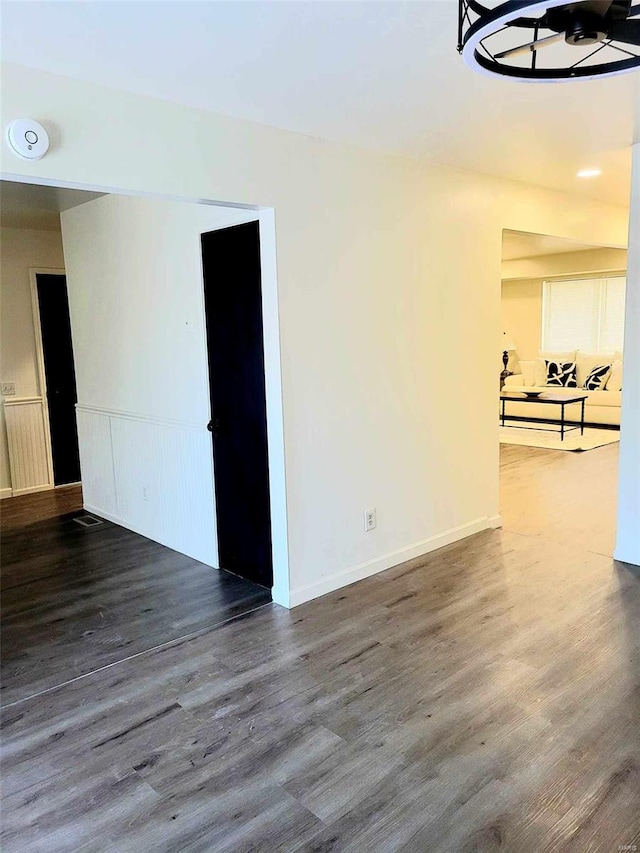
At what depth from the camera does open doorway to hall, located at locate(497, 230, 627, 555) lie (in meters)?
5.79

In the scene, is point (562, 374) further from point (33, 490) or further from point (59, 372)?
Result: point (33, 490)

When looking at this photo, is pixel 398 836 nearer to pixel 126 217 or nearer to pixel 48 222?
pixel 126 217

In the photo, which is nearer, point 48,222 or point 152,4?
point 152,4

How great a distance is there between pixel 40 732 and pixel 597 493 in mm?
4671

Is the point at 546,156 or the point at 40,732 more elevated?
the point at 546,156

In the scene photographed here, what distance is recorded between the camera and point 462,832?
6.10 ft

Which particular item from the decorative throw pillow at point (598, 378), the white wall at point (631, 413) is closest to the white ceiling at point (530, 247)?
the decorative throw pillow at point (598, 378)

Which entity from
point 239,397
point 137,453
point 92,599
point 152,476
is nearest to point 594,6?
point 239,397

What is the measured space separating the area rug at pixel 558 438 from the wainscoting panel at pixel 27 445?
5.31 meters

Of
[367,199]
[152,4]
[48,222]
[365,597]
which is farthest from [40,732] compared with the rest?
[48,222]

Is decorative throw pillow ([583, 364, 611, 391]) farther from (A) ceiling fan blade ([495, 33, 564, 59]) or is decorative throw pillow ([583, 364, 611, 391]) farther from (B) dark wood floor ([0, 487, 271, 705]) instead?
(A) ceiling fan blade ([495, 33, 564, 59])

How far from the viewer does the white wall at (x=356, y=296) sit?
101 inches

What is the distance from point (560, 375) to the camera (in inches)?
369

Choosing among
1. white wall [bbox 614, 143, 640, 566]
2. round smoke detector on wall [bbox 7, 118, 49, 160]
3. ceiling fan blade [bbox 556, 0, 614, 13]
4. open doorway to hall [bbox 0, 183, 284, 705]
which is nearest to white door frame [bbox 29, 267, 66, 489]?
open doorway to hall [bbox 0, 183, 284, 705]
